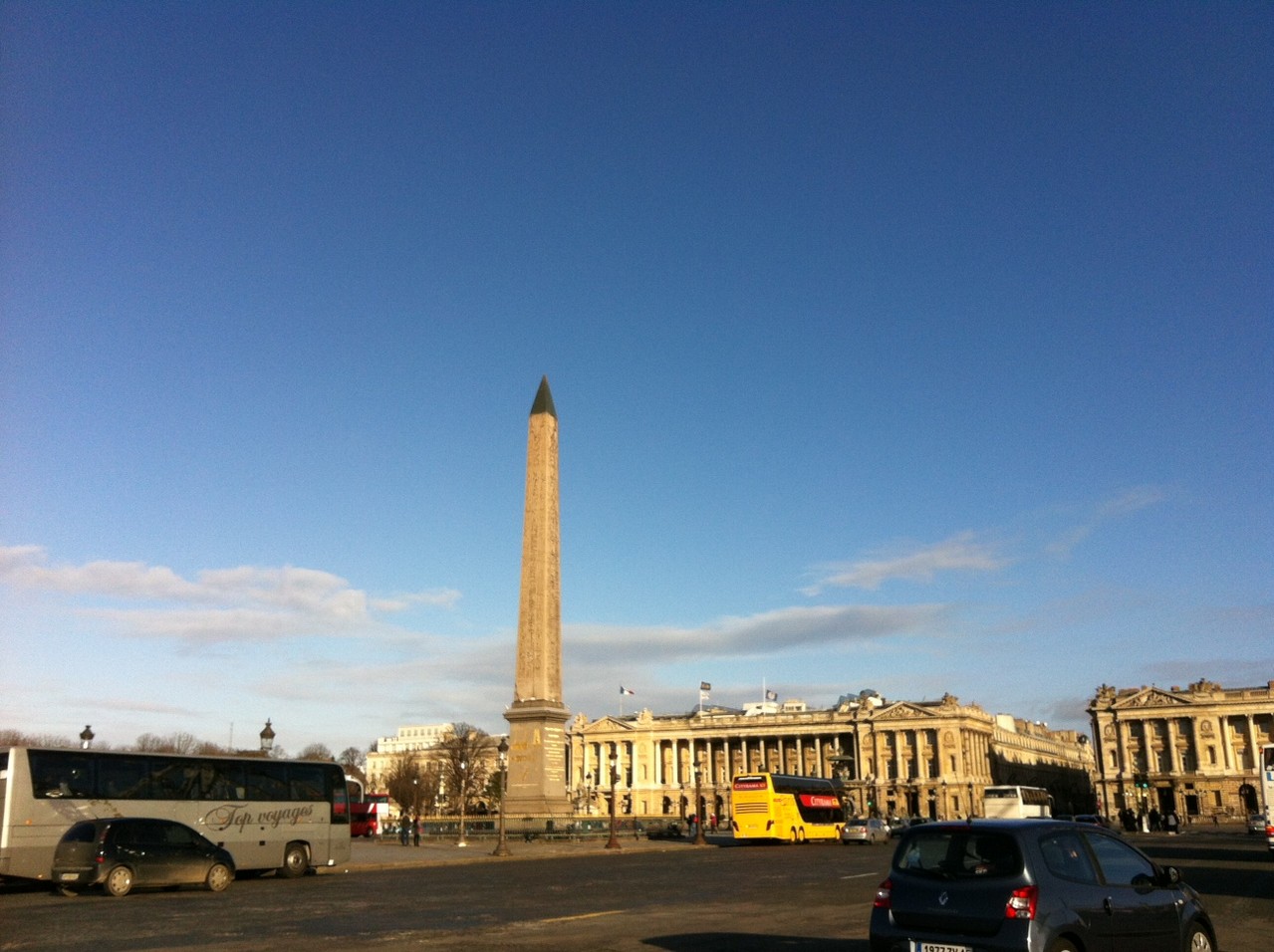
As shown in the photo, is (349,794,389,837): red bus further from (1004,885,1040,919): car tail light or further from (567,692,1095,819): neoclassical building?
(567,692,1095,819): neoclassical building

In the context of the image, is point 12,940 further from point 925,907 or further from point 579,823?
point 579,823

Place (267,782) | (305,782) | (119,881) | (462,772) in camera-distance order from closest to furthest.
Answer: (119,881)
(267,782)
(305,782)
(462,772)

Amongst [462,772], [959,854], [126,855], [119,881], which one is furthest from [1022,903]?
[462,772]

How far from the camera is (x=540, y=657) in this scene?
4347 centimetres

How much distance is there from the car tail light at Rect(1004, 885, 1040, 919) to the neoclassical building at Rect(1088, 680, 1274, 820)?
409 feet

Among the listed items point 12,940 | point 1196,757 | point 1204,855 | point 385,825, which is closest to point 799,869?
point 1204,855

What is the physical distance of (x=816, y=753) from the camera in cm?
14600

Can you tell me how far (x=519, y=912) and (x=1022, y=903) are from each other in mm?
10587

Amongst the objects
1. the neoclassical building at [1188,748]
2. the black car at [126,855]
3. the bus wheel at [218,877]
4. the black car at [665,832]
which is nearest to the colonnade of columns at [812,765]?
the neoclassical building at [1188,748]

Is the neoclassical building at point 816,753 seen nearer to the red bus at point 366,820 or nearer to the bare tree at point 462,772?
the bare tree at point 462,772

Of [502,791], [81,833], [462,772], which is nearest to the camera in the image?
[81,833]

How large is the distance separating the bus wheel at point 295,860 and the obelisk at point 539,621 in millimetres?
16434

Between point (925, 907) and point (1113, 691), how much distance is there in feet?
446

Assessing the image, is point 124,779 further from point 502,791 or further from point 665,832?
point 665,832
